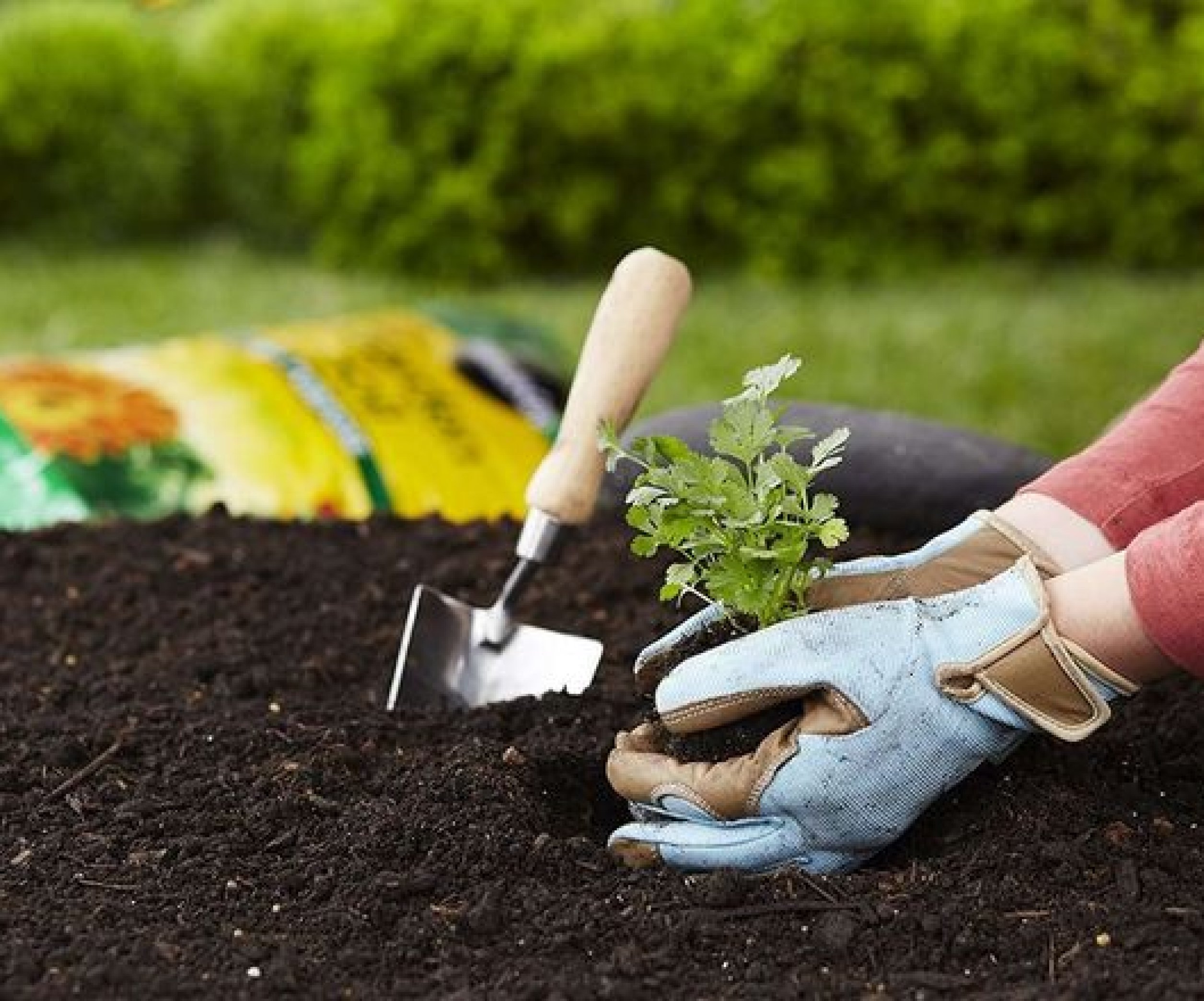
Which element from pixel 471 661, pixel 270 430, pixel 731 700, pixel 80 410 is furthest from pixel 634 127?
pixel 731 700

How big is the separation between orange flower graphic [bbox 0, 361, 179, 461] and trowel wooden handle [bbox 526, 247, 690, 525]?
1.47 metres

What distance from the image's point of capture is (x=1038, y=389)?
506cm

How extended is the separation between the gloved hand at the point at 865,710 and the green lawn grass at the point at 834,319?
2892 mm

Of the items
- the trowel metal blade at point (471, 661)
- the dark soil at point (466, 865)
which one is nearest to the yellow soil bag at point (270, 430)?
the trowel metal blade at point (471, 661)

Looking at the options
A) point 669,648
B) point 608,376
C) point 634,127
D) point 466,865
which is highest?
point 608,376

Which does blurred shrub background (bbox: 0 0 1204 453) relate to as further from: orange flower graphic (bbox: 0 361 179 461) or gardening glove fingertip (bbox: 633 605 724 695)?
gardening glove fingertip (bbox: 633 605 724 695)

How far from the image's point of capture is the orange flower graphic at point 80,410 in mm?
3428

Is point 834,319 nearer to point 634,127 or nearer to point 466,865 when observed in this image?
point 634,127

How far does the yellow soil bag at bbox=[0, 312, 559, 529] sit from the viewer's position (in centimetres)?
339

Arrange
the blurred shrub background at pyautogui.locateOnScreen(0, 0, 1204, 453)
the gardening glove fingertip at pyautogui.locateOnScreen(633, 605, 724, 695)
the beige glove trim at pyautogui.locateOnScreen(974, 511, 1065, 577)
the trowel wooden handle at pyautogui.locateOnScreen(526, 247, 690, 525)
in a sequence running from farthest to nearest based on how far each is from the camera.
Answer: the blurred shrub background at pyautogui.locateOnScreen(0, 0, 1204, 453) → the trowel wooden handle at pyautogui.locateOnScreen(526, 247, 690, 525) → the beige glove trim at pyautogui.locateOnScreen(974, 511, 1065, 577) → the gardening glove fingertip at pyautogui.locateOnScreen(633, 605, 724, 695)

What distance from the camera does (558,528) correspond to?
7.38ft

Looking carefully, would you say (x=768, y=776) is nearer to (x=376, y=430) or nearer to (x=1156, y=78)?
(x=376, y=430)

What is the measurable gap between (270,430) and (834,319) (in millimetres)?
2494

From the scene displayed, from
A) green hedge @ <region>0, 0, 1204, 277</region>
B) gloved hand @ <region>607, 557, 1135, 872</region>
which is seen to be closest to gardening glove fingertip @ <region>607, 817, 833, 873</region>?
gloved hand @ <region>607, 557, 1135, 872</region>
